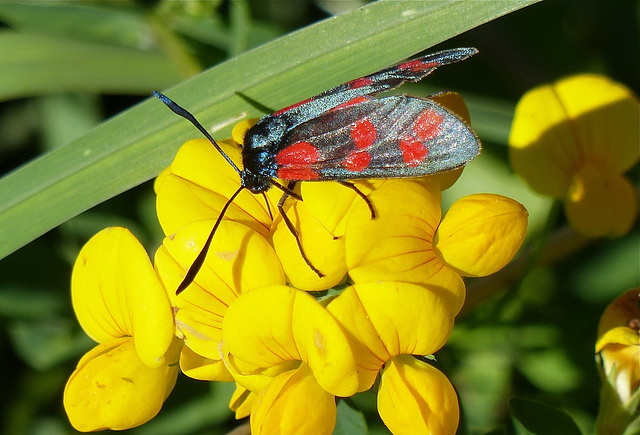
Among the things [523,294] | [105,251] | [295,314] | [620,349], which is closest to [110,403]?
[105,251]

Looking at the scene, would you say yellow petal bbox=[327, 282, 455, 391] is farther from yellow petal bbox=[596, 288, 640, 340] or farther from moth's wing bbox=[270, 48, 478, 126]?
yellow petal bbox=[596, 288, 640, 340]

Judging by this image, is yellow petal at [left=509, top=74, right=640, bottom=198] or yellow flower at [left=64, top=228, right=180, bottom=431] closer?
yellow flower at [left=64, top=228, right=180, bottom=431]

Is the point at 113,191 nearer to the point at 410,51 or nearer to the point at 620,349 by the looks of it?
the point at 410,51

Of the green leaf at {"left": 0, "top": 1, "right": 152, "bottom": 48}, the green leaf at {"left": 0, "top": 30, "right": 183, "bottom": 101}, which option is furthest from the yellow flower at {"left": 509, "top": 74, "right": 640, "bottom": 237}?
the green leaf at {"left": 0, "top": 1, "right": 152, "bottom": 48}

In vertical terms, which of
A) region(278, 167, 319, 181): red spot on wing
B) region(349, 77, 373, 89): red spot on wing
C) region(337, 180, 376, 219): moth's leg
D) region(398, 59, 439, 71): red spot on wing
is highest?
→ region(398, 59, 439, 71): red spot on wing

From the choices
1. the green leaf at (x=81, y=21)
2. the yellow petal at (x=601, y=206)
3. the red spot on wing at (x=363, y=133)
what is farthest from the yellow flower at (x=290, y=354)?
the green leaf at (x=81, y=21)

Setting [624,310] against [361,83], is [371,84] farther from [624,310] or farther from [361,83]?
[624,310]
